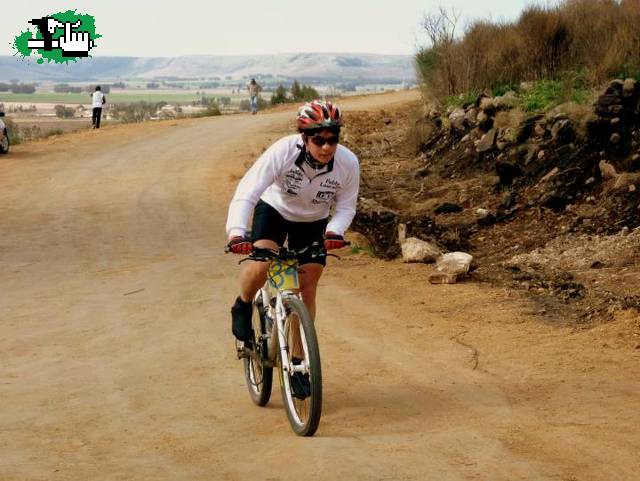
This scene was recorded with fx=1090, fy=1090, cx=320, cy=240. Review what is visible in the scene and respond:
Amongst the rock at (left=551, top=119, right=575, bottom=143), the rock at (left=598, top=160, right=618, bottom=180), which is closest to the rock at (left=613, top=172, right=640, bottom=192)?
the rock at (left=598, top=160, right=618, bottom=180)

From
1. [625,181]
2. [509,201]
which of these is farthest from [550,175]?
[625,181]

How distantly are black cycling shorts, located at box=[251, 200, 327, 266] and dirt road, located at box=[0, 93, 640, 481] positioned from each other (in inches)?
44.3

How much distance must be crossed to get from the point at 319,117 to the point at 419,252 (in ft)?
21.0

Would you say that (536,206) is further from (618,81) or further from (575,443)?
(575,443)

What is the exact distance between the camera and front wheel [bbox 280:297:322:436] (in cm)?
614

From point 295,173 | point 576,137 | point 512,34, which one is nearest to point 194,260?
point 576,137

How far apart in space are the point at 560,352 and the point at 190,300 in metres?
4.16

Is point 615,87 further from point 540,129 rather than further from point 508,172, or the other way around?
point 508,172

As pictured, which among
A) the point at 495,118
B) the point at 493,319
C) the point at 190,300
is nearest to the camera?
the point at 493,319

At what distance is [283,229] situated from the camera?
686cm

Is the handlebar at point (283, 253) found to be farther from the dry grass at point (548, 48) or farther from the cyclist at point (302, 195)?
the dry grass at point (548, 48)

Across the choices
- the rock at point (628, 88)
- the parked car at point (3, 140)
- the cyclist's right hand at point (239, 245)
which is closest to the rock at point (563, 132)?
the rock at point (628, 88)

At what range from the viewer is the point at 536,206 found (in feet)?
47.5

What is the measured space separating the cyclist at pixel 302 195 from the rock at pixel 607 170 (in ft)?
26.4
